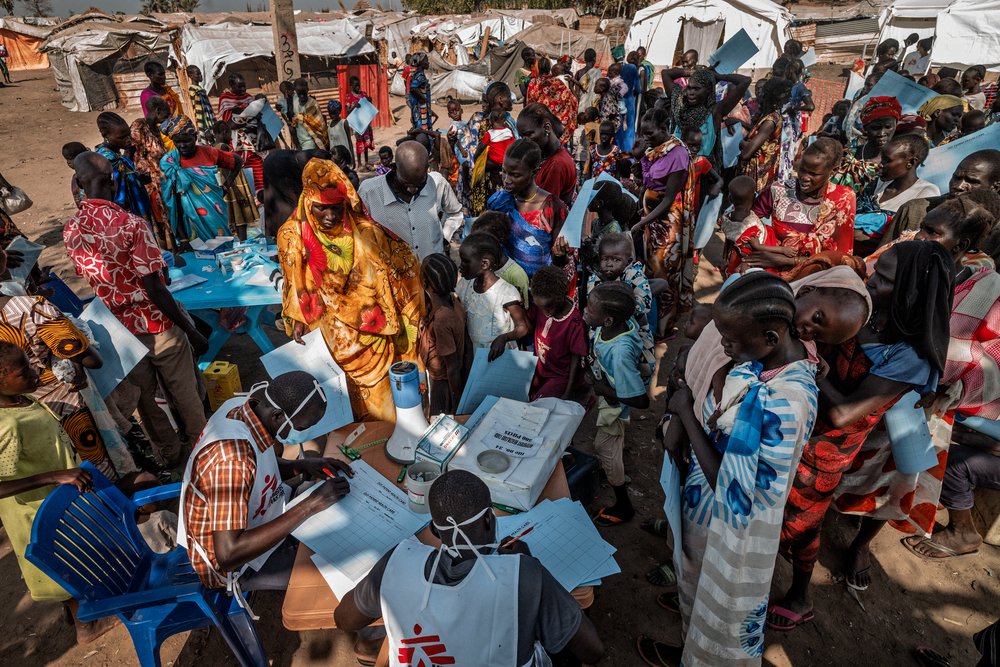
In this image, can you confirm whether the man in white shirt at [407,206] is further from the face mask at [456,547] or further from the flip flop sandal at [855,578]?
the flip flop sandal at [855,578]

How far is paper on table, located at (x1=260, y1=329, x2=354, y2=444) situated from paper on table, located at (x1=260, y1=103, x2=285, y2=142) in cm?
629

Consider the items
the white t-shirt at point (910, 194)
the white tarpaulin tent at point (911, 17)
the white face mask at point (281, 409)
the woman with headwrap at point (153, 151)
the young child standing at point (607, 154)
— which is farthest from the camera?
the white tarpaulin tent at point (911, 17)

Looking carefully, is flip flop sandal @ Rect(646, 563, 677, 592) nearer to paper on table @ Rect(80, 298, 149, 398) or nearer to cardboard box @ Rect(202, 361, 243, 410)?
paper on table @ Rect(80, 298, 149, 398)

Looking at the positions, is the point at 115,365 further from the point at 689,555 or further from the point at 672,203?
the point at 672,203

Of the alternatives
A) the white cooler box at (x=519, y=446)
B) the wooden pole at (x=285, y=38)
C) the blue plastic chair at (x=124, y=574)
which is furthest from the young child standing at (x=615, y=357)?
the wooden pole at (x=285, y=38)

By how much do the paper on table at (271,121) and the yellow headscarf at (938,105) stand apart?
8230 millimetres

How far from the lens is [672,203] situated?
184 inches

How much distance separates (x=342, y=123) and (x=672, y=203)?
24.7 feet

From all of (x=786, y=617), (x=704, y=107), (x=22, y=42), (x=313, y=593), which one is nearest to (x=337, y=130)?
(x=704, y=107)

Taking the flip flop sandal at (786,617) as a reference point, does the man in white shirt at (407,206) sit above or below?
above

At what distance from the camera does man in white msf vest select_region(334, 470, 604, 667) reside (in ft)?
4.84

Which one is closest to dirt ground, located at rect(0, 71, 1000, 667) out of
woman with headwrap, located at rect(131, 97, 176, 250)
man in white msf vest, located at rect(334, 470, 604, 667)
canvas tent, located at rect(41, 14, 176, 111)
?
man in white msf vest, located at rect(334, 470, 604, 667)

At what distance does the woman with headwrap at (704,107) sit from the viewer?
A: 5855 mm

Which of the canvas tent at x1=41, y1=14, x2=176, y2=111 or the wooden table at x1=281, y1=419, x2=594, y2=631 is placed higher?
the canvas tent at x1=41, y1=14, x2=176, y2=111
